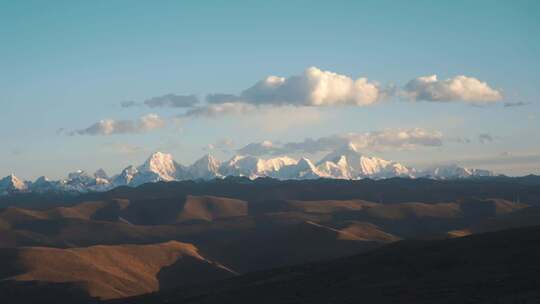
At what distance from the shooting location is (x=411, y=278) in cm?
7081

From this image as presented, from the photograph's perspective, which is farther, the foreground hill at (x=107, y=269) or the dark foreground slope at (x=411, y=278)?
the foreground hill at (x=107, y=269)

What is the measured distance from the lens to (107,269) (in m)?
152

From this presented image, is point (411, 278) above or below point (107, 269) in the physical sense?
above

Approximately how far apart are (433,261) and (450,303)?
1060 inches

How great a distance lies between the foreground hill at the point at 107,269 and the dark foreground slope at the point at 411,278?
4411 cm

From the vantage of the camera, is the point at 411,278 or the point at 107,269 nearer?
the point at 411,278

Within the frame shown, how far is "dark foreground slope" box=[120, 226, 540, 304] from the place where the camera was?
2242 inches

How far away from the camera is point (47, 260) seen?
6093 inches

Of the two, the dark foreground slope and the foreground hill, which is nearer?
the dark foreground slope

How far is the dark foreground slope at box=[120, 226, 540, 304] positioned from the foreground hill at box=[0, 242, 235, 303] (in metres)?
44.1

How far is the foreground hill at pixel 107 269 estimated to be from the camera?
130750 millimetres

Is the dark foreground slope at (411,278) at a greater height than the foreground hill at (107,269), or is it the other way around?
the dark foreground slope at (411,278)

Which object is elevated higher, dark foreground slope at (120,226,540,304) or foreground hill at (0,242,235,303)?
dark foreground slope at (120,226,540,304)

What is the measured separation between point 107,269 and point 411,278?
9686cm
